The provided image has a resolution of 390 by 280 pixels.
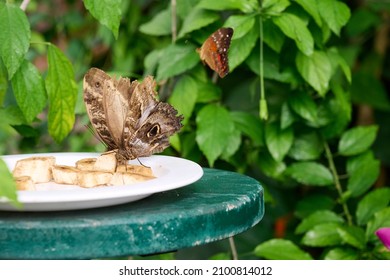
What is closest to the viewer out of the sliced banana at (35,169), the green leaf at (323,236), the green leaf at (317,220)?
the sliced banana at (35,169)

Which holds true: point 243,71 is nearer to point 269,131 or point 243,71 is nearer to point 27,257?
point 269,131

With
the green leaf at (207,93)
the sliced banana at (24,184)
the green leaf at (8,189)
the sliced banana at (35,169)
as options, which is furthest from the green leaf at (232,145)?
the green leaf at (8,189)

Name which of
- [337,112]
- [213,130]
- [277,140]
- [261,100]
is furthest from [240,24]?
[337,112]

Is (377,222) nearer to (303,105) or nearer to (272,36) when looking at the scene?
(303,105)

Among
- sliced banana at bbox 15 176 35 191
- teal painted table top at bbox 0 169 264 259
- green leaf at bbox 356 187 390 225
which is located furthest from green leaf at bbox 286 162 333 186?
sliced banana at bbox 15 176 35 191

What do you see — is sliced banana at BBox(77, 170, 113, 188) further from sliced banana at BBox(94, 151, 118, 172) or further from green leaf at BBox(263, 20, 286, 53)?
green leaf at BBox(263, 20, 286, 53)

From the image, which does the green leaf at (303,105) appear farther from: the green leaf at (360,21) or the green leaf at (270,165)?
the green leaf at (360,21)

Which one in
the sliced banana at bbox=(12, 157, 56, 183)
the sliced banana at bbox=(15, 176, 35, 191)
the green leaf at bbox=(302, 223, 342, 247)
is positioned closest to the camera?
the sliced banana at bbox=(15, 176, 35, 191)
